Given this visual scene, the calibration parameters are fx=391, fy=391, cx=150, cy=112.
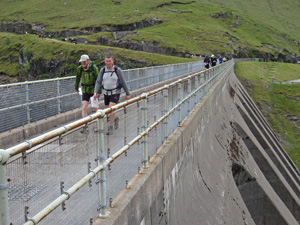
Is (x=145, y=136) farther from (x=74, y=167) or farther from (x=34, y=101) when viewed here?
(x=34, y=101)

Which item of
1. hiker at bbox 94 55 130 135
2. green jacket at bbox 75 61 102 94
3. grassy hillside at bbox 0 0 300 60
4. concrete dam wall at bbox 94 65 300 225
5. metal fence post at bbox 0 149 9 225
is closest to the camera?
metal fence post at bbox 0 149 9 225

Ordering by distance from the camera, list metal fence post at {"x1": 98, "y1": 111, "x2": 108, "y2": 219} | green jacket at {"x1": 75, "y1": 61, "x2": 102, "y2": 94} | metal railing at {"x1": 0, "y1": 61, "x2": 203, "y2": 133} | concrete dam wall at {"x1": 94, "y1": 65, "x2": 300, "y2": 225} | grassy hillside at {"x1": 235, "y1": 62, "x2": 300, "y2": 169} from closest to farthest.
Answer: metal fence post at {"x1": 98, "y1": 111, "x2": 108, "y2": 219}, concrete dam wall at {"x1": 94, "y1": 65, "x2": 300, "y2": 225}, metal railing at {"x1": 0, "y1": 61, "x2": 203, "y2": 133}, green jacket at {"x1": 75, "y1": 61, "x2": 102, "y2": 94}, grassy hillside at {"x1": 235, "y1": 62, "x2": 300, "y2": 169}

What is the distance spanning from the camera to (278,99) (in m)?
48.4

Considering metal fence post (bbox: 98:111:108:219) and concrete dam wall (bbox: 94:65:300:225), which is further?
concrete dam wall (bbox: 94:65:300:225)

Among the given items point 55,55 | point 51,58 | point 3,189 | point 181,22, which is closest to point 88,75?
point 3,189

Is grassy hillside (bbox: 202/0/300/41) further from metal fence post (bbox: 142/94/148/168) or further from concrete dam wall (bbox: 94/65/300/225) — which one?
metal fence post (bbox: 142/94/148/168)

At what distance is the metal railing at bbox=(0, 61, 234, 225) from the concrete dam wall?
0.75ft

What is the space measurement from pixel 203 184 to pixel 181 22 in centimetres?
9060

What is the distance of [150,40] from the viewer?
7300 centimetres

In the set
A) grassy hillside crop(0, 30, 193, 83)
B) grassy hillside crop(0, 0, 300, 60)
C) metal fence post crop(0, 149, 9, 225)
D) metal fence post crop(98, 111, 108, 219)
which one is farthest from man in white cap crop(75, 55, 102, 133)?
grassy hillside crop(0, 0, 300, 60)

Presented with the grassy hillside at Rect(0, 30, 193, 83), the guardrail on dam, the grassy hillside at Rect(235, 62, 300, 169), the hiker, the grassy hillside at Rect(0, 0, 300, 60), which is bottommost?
the grassy hillside at Rect(235, 62, 300, 169)

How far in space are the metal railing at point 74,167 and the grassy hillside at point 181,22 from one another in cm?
6601

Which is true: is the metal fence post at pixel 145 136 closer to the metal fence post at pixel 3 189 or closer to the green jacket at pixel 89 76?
the metal fence post at pixel 3 189

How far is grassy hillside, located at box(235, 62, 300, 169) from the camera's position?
37562mm
